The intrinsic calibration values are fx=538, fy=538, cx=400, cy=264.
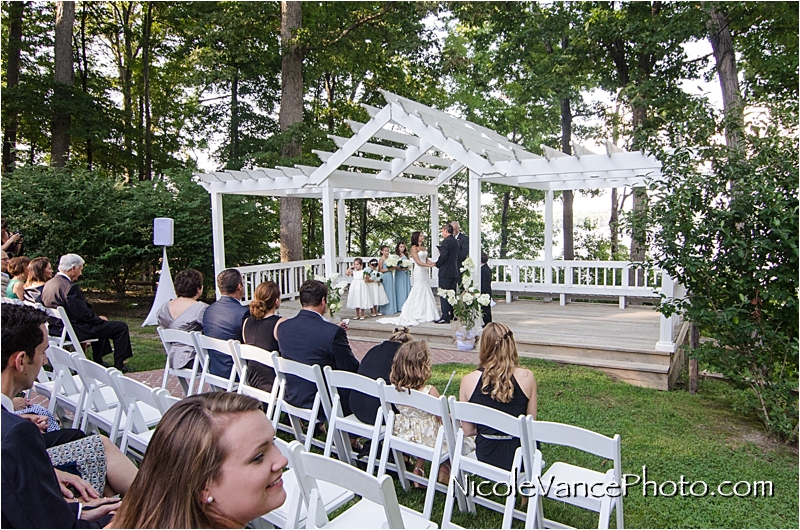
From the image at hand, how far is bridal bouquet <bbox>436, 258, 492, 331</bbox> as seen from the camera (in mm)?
7590

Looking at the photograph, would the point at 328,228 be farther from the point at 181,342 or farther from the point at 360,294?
the point at 181,342

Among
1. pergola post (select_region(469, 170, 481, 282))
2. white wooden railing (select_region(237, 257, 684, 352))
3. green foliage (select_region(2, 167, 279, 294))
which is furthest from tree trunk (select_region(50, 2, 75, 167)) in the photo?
pergola post (select_region(469, 170, 481, 282))

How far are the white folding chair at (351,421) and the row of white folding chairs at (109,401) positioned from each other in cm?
99

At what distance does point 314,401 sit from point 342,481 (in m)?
1.95

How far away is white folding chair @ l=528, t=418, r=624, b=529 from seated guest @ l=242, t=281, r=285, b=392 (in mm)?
2403

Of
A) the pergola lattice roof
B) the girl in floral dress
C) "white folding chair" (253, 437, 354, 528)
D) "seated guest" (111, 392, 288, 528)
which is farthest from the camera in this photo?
the pergola lattice roof

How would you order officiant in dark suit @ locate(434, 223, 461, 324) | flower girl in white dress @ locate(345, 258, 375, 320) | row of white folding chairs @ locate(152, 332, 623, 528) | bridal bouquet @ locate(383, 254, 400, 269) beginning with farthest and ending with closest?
bridal bouquet @ locate(383, 254, 400, 269), flower girl in white dress @ locate(345, 258, 375, 320), officiant in dark suit @ locate(434, 223, 461, 324), row of white folding chairs @ locate(152, 332, 623, 528)

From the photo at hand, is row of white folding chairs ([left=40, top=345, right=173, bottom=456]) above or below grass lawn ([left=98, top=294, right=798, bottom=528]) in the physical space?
above

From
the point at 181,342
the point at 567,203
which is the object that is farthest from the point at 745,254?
the point at 567,203

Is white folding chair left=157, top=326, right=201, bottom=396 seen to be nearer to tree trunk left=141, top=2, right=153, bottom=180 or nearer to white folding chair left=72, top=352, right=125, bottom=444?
white folding chair left=72, top=352, right=125, bottom=444

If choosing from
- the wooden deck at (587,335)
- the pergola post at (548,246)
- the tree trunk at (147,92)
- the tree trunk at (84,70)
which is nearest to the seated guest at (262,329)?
the wooden deck at (587,335)

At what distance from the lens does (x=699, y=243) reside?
4.86 meters

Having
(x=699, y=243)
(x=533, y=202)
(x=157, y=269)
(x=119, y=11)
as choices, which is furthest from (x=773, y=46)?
(x=119, y=11)

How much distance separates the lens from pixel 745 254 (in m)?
4.48
